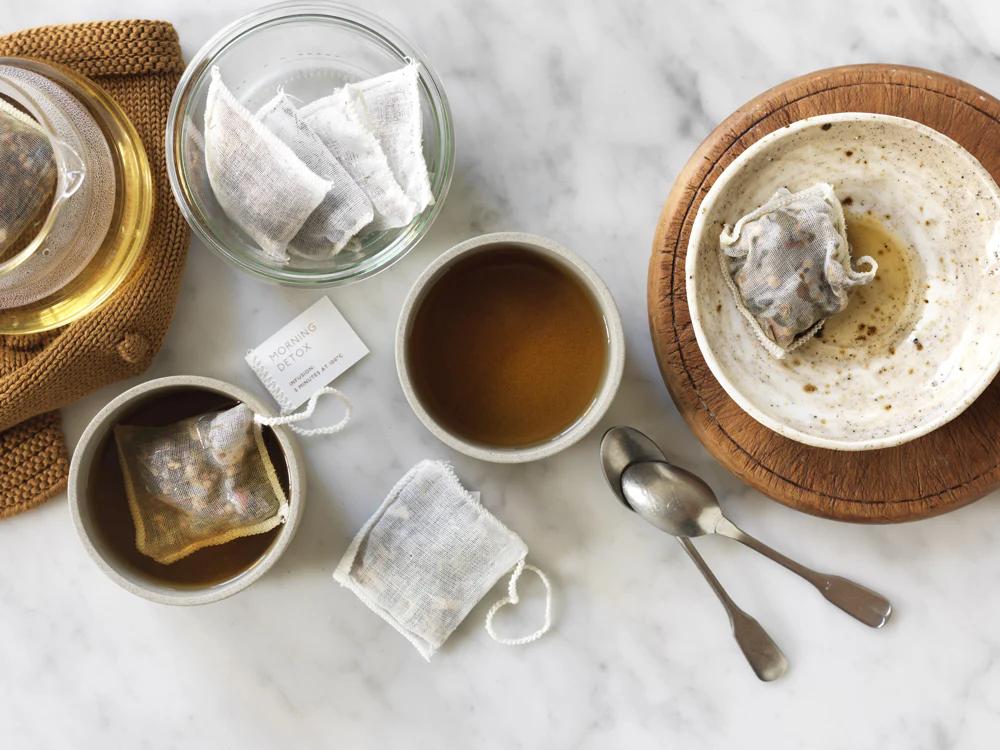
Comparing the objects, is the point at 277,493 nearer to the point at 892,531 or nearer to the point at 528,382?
the point at 528,382

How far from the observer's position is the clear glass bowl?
2.73 feet

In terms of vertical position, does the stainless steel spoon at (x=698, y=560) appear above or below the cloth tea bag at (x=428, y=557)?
above

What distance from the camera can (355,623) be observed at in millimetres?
909

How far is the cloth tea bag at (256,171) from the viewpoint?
79 cm

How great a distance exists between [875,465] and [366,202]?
0.55 m

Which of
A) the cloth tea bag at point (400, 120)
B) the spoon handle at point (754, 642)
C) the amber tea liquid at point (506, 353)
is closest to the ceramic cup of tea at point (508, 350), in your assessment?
the amber tea liquid at point (506, 353)

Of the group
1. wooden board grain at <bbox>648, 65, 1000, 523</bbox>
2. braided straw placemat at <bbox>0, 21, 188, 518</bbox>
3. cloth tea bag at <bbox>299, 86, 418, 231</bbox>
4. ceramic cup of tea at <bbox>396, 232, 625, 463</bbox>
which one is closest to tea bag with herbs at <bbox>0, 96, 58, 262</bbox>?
braided straw placemat at <bbox>0, 21, 188, 518</bbox>

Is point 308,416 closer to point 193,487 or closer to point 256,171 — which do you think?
point 193,487

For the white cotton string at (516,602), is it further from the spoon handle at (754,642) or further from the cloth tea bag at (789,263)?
the cloth tea bag at (789,263)

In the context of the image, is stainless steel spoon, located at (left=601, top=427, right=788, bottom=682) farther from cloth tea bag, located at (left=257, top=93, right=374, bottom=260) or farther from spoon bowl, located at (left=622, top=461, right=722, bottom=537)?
cloth tea bag, located at (left=257, top=93, right=374, bottom=260)

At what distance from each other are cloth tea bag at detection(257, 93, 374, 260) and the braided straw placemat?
0.12 m

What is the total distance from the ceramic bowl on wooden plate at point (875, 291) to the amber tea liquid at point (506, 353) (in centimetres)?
14

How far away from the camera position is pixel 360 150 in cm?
83

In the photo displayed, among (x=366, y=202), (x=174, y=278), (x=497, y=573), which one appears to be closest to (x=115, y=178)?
(x=174, y=278)
